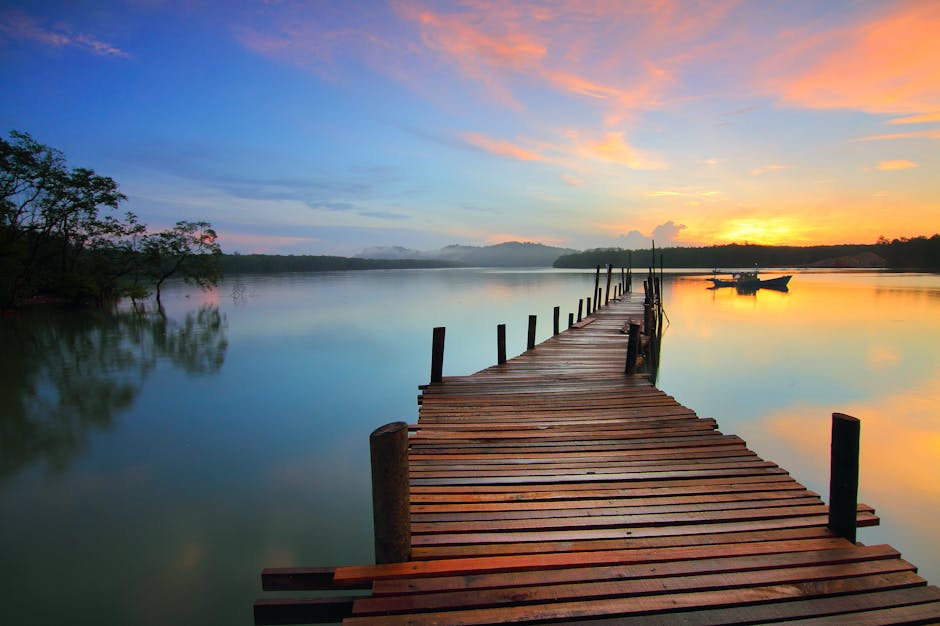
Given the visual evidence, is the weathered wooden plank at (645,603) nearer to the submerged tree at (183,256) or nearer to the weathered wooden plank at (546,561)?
→ the weathered wooden plank at (546,561)

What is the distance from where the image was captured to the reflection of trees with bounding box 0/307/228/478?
969 cm

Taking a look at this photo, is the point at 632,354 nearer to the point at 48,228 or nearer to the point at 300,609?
the point at 300,609

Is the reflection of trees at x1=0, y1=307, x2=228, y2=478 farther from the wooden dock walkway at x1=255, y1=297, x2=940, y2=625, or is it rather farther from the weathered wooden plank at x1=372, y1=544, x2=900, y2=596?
the weathered wooden plank at x1=372, y1=544, x2=900, y2=596

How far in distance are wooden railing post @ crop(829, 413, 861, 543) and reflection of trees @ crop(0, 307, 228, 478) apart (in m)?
11.1

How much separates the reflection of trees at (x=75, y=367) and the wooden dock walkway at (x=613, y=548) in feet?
27.5

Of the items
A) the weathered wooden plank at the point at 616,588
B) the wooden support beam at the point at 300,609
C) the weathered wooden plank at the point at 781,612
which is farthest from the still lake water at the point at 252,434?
the weathered wooden plank at the point at 781,612

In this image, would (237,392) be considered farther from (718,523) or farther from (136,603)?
(718,523)

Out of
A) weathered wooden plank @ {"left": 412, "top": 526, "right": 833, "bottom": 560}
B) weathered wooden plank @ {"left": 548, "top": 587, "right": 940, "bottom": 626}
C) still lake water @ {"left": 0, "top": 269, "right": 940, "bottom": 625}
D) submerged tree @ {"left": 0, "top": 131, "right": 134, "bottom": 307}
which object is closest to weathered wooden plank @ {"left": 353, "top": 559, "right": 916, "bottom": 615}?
weathered wooden plank @ {"left": 548, "top": 587, "right": 940, "bottom": 626}

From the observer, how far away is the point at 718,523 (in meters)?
3.57

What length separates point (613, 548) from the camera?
3.22m

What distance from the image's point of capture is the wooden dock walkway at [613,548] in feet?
8.86

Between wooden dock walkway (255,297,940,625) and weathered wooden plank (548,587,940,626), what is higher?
wooden dock walkway (255,297,940,625)

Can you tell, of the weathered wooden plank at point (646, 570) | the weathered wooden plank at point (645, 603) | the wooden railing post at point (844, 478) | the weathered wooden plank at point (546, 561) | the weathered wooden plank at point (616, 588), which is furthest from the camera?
the wooden railing post at point (844, 478)

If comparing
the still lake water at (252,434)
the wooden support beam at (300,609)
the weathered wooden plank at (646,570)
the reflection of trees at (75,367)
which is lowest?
the still lake water at (252,434)
